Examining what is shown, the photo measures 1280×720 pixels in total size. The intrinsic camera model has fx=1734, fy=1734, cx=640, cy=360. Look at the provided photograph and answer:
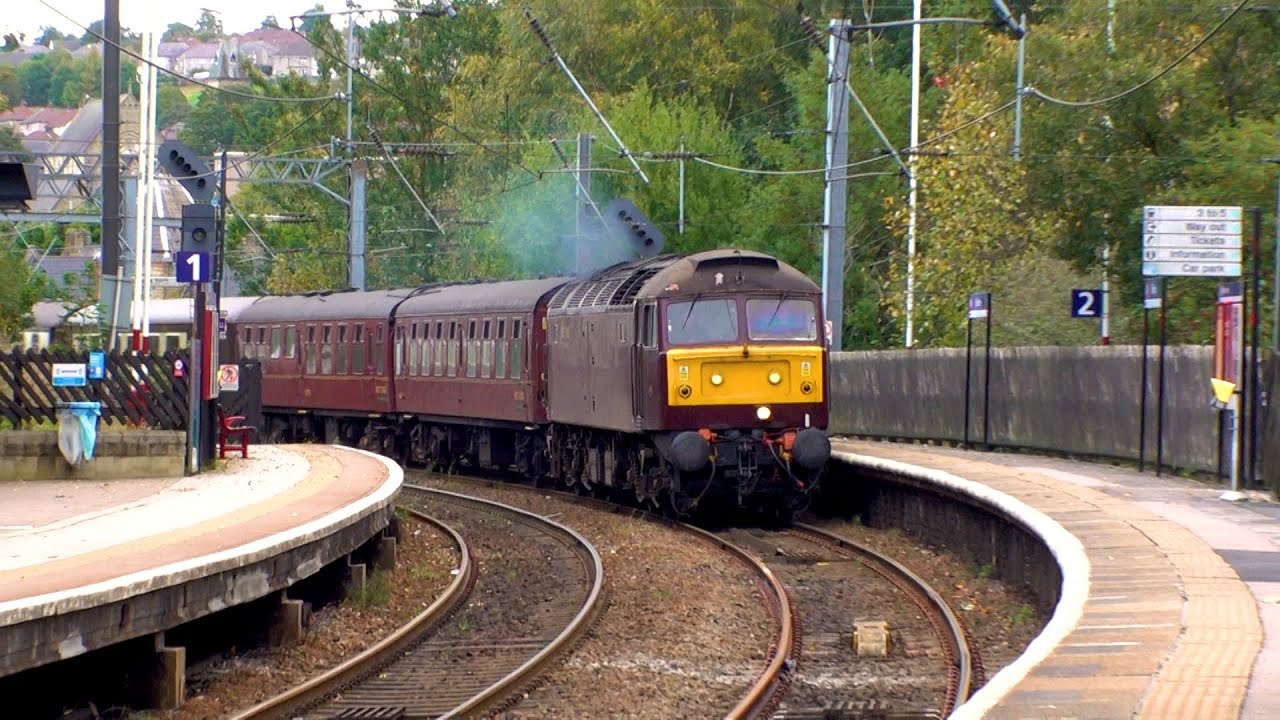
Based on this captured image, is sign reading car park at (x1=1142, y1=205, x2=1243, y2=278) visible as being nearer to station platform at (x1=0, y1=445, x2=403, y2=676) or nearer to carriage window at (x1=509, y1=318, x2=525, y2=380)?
station platform at (x1=0, y1=445, x2=403, y2=676)

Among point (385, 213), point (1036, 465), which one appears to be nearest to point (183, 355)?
point (1036, 465)

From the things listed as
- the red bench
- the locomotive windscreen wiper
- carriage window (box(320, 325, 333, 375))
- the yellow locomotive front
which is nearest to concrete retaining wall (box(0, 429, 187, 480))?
the red bench

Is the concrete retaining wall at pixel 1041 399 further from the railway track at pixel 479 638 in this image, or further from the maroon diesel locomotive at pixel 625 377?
the railway track at pixel 479 638

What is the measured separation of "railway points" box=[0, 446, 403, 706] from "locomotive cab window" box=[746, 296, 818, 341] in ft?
14.7

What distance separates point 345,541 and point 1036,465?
11.0 meters

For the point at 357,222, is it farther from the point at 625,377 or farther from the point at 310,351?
the point at 625,377

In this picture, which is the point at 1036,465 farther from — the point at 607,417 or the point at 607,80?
the point at 607,80

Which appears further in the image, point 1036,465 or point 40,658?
point 1036,465

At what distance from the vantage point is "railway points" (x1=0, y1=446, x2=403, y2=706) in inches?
376

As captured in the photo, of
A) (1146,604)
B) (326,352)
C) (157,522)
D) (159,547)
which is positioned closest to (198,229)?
(157,522)

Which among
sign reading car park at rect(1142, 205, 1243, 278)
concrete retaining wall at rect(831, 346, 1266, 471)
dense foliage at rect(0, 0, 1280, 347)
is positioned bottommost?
concrete retaining wall at rect(831, 346, 1266, 471)

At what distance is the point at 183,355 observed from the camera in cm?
1962

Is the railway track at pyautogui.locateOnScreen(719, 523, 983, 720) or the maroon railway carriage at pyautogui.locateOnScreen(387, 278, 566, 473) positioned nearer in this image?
the railway track at pyautogui.locateOnScreen(719, 523, 983, 720)

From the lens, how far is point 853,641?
1273cm
